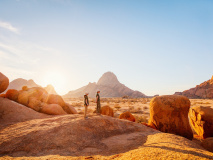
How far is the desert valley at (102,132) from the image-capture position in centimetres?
496

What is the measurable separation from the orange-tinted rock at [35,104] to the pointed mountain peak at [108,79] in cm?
10705

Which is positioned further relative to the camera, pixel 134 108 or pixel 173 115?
pixel 134 108

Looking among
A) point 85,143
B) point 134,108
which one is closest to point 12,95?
point 85,143

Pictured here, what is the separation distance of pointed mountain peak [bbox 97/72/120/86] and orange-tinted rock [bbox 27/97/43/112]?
351 ft

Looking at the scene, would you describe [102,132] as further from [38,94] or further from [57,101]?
[38,94]

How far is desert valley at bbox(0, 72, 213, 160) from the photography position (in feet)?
16.3

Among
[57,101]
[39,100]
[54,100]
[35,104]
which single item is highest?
[39,100]

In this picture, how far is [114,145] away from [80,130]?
2.20 m

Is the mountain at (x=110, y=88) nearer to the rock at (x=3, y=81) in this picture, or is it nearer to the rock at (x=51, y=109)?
the rock at (x=51, y=109)

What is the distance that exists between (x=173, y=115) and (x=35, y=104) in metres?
13.5

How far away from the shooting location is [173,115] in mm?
9562

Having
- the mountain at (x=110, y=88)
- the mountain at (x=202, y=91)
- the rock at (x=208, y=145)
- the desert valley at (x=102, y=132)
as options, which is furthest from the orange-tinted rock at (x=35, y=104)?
the mountain at (x=110, y=88)

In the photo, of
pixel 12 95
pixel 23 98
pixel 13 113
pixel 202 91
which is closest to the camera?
pixel 13 113

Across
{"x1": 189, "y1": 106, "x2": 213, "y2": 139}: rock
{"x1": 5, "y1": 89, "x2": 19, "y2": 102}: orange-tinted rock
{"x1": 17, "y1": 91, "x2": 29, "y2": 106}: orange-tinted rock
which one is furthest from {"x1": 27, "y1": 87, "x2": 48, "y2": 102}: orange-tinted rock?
{"x1": 189, "y1": 106, "x2": 213, "y2": 139}: rock
